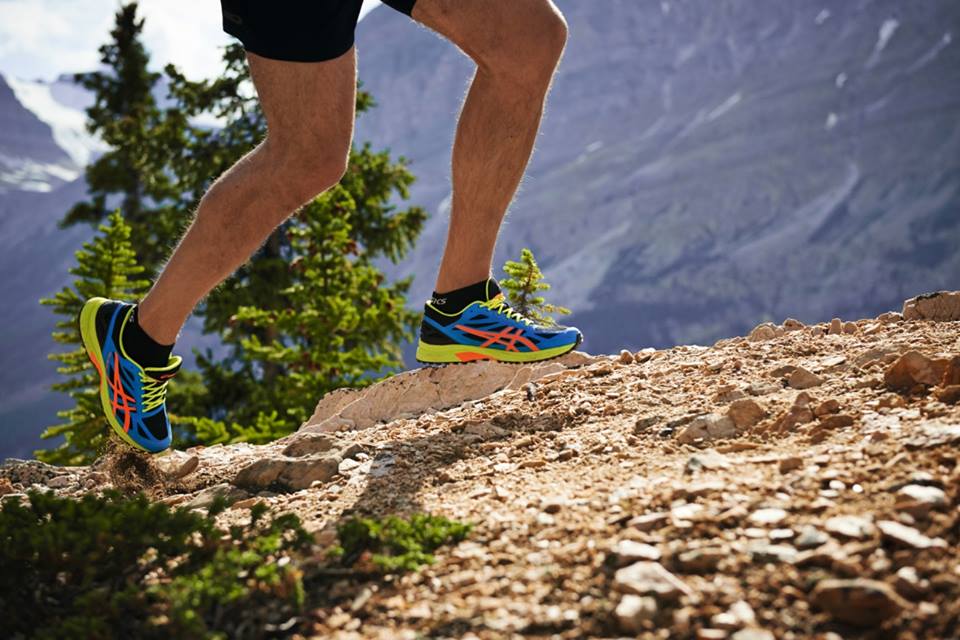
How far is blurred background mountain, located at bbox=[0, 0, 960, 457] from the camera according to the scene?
11331 cm

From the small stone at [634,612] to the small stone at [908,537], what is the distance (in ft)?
1.67

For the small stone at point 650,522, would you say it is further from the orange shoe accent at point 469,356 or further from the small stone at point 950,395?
the orange shoe accent at point 469,356

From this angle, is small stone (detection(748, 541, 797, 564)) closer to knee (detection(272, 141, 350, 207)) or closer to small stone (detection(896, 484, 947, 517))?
small stone (detection(896, 484, 947, 517))

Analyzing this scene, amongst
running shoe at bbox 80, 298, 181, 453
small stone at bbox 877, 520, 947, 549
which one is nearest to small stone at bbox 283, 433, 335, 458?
running shoe at bbox 80, 298, 181, 453

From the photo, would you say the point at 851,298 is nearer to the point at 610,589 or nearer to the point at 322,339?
the point at 322,339

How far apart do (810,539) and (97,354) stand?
2.64 meters

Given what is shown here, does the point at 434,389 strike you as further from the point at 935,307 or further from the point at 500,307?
the point at 935,307

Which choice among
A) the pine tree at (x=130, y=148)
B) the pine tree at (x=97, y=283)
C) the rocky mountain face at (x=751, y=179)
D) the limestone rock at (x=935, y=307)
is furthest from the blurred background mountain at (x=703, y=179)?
the limestone rock at (x=935, y=307)

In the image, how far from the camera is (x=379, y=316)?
12.8 metres

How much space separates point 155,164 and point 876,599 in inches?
677

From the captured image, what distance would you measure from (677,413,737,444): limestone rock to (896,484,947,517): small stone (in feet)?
2.60

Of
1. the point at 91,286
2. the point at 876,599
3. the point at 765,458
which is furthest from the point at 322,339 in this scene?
the point at 876,599

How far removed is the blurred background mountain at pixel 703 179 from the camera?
4461 inches

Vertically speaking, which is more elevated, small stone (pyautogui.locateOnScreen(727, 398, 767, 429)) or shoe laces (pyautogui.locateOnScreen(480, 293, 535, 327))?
shoe laces (pyautogui.locateOnScreen(480, 293, 535, 327))
